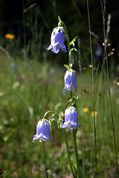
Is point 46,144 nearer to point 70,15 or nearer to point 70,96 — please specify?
point 70,96

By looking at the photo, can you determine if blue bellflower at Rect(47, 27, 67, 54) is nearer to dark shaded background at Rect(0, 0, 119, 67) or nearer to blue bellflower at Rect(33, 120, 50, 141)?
blue bellflower at Rect(33, 120, 50, 141)

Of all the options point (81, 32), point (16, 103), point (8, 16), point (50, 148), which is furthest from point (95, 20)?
point (50, 148)

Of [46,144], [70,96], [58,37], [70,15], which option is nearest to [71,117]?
[70,96]

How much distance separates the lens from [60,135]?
3.99 meters

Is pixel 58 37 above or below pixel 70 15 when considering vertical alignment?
below

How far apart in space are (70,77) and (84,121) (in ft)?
8.37

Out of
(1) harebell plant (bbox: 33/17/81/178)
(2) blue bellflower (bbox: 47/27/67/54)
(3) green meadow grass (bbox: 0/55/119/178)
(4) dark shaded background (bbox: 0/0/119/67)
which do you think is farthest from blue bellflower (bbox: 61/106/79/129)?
(4) dark shaded background (bbox: 0/0/119/67)

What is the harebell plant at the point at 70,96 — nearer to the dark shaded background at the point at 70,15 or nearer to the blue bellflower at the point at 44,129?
the blue bellflower at the point at 44,129

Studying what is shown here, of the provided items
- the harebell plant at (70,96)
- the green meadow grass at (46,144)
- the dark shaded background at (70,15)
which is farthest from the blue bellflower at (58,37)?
the dark shaded background at (70,15)

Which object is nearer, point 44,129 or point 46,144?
point 44,129

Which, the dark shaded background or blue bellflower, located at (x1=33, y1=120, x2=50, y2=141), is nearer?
blue bellflower, located at (x1=33, y1=120, x2=50, y2=141)

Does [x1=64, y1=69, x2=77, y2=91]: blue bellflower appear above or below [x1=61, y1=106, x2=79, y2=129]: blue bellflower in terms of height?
above

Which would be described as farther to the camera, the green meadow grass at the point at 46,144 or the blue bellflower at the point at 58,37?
the green meadow grass at the point at 46,144

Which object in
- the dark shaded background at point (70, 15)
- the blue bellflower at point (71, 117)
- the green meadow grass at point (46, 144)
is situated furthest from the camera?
the dark shaded background at point (70, 15)
